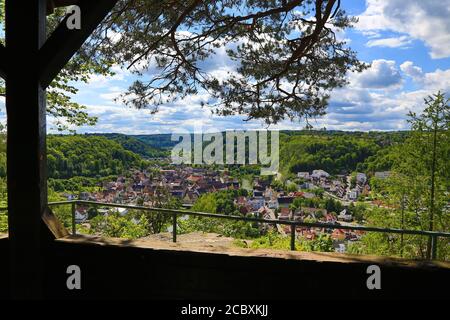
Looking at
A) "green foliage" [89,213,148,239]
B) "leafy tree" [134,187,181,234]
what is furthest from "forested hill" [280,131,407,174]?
"green foliage" [89,213,148,239]

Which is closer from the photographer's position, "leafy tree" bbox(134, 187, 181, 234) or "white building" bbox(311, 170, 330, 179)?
"white building" bbox(311, 170, 330, 179)

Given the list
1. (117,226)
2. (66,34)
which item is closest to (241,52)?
(66,34)

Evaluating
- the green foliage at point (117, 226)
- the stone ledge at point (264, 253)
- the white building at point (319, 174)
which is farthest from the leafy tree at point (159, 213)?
the stone ledge at point (264, 253)

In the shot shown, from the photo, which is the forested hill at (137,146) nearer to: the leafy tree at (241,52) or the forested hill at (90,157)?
the forested hill at (90,157)

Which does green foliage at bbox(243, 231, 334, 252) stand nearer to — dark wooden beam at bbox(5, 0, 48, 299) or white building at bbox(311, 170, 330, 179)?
white building at bbox(311, 170, 330, 179)

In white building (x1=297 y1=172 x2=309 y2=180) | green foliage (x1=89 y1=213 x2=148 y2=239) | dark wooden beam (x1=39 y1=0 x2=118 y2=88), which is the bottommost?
green foliage (x1=89 y1=213 x2=148 y2=239)

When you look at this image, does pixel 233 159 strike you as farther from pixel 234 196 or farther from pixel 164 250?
pixel 164 250

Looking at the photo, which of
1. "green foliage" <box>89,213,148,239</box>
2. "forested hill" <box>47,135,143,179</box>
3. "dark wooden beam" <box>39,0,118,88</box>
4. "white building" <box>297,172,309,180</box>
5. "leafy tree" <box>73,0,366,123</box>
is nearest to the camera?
"dark wooden beam" <box>39,0,118,88</box>

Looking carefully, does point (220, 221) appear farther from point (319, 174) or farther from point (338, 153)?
point (338, 153)
